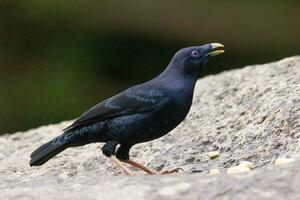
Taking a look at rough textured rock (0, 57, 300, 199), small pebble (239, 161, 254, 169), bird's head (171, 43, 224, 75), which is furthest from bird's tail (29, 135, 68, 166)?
small pebble (239, 161, 254, 169)

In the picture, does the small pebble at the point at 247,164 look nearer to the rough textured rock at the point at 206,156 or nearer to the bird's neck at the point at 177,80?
the rough textured rock at the point at 206,156

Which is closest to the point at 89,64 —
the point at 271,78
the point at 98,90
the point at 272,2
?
the point at 98,90

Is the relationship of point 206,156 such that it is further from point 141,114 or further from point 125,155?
point 141,114

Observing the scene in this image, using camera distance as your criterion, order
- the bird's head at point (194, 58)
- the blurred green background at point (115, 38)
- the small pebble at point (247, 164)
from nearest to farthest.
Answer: the small pebble at point (247, 164) < the bird's head at point (194, 58) < the blurred green background at point (115, 38)

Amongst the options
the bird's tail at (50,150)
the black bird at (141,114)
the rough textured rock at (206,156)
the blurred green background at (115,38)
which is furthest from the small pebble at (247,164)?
the blurred green background at (115,38)

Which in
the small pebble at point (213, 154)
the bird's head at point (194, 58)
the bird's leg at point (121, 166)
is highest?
the bird's head at point (194, 58)

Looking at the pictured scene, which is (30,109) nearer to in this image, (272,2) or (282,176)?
(272,2)

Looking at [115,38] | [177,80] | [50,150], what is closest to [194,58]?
[177,80]
